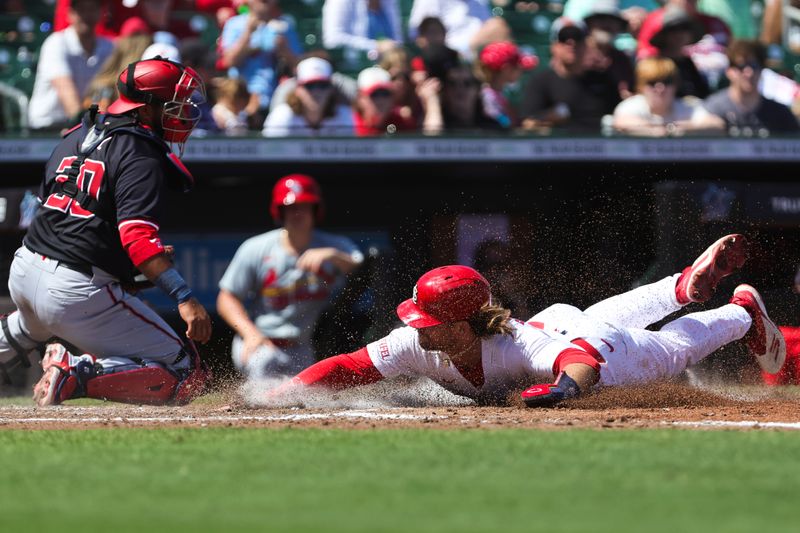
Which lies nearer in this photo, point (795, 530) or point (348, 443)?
point (795, 530)

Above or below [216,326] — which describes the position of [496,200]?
above

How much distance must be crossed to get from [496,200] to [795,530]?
20.8 feet

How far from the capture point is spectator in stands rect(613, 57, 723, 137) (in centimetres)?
863

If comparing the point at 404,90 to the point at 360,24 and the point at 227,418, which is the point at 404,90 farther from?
the point at 227,418

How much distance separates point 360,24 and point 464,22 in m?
0.90

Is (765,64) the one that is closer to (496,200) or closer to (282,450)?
(496,200)

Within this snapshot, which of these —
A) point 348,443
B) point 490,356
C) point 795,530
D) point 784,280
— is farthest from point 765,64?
point 795,530

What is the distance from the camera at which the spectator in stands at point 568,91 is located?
8844 mm

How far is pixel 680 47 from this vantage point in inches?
374

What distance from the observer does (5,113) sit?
8602mm

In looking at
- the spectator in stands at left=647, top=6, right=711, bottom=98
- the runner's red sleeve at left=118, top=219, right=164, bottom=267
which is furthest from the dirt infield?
the spectator in stands at left=647, top=6, right=711, bottom=98

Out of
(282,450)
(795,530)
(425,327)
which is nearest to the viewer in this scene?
(795,530)

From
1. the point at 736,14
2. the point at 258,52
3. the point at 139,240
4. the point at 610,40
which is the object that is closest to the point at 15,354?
the point at 139,240

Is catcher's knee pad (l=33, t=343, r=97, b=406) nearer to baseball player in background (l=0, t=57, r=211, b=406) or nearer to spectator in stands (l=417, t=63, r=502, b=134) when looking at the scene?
baseball player in background (l=0, t=57, r=211, b=406)
